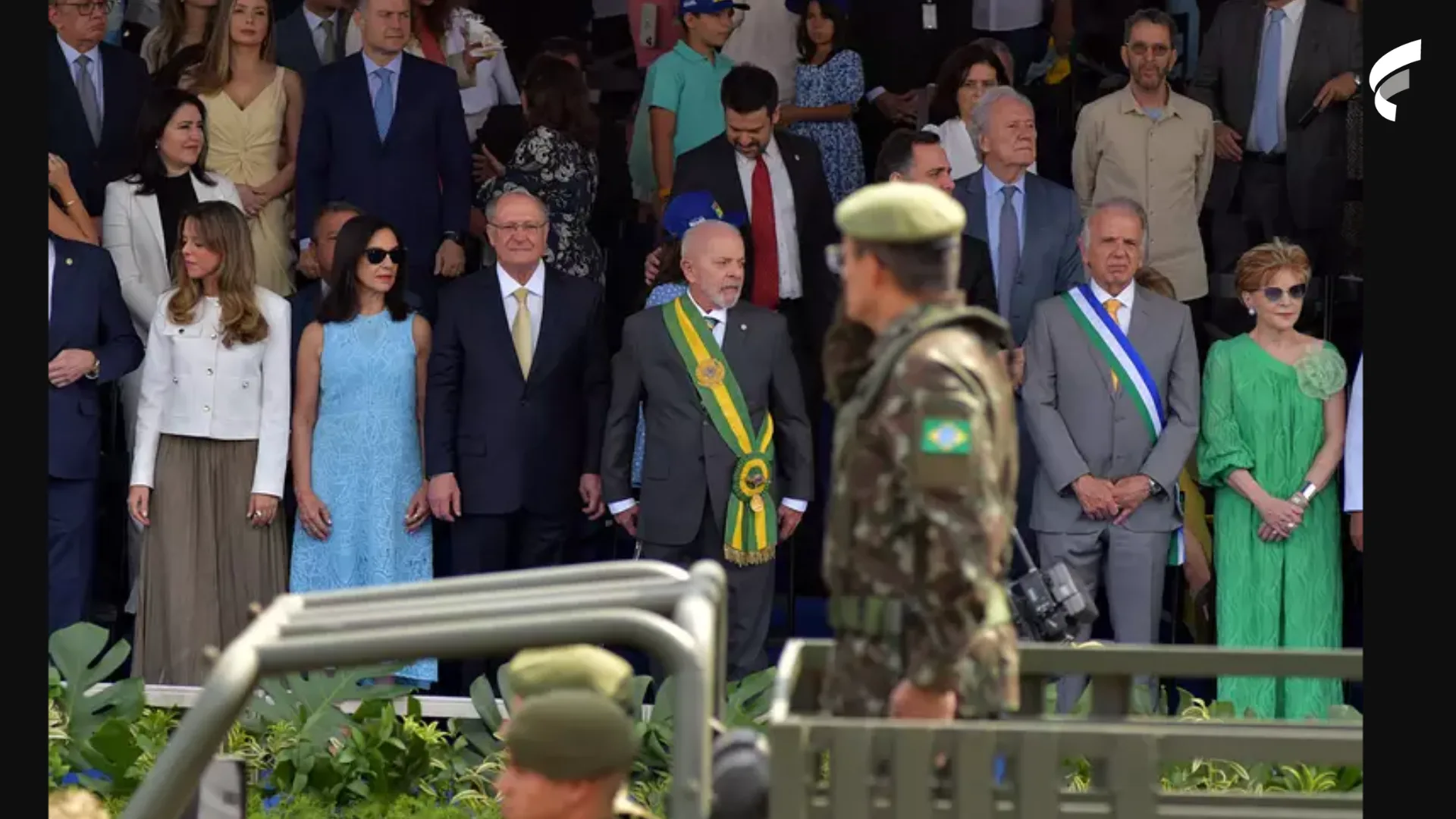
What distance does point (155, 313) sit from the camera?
10.4m

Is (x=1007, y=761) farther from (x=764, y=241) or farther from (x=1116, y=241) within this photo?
(x=764, y=241)

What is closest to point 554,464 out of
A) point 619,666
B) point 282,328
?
point 282,328

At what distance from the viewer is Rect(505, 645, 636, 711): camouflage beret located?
585 centimetres

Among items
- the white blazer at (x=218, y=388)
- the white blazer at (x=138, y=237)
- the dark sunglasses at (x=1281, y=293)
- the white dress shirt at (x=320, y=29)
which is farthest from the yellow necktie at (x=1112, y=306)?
the white dress shirt at (x=320, y=29)

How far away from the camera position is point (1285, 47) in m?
10.4

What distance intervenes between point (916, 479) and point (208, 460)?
5702mm

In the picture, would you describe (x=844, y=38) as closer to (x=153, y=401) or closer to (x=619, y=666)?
(x=153, y=401)

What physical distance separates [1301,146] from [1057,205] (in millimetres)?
1001

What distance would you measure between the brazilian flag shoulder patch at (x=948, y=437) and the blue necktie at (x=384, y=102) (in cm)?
586

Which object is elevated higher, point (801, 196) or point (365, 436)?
point (801, 196)

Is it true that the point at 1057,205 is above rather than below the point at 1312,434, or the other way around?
above

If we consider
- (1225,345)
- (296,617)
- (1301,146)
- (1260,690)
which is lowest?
(1260,690)

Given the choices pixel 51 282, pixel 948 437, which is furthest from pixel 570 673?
pixel 51 282

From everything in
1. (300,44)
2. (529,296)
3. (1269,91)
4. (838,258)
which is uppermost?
(300,44)
